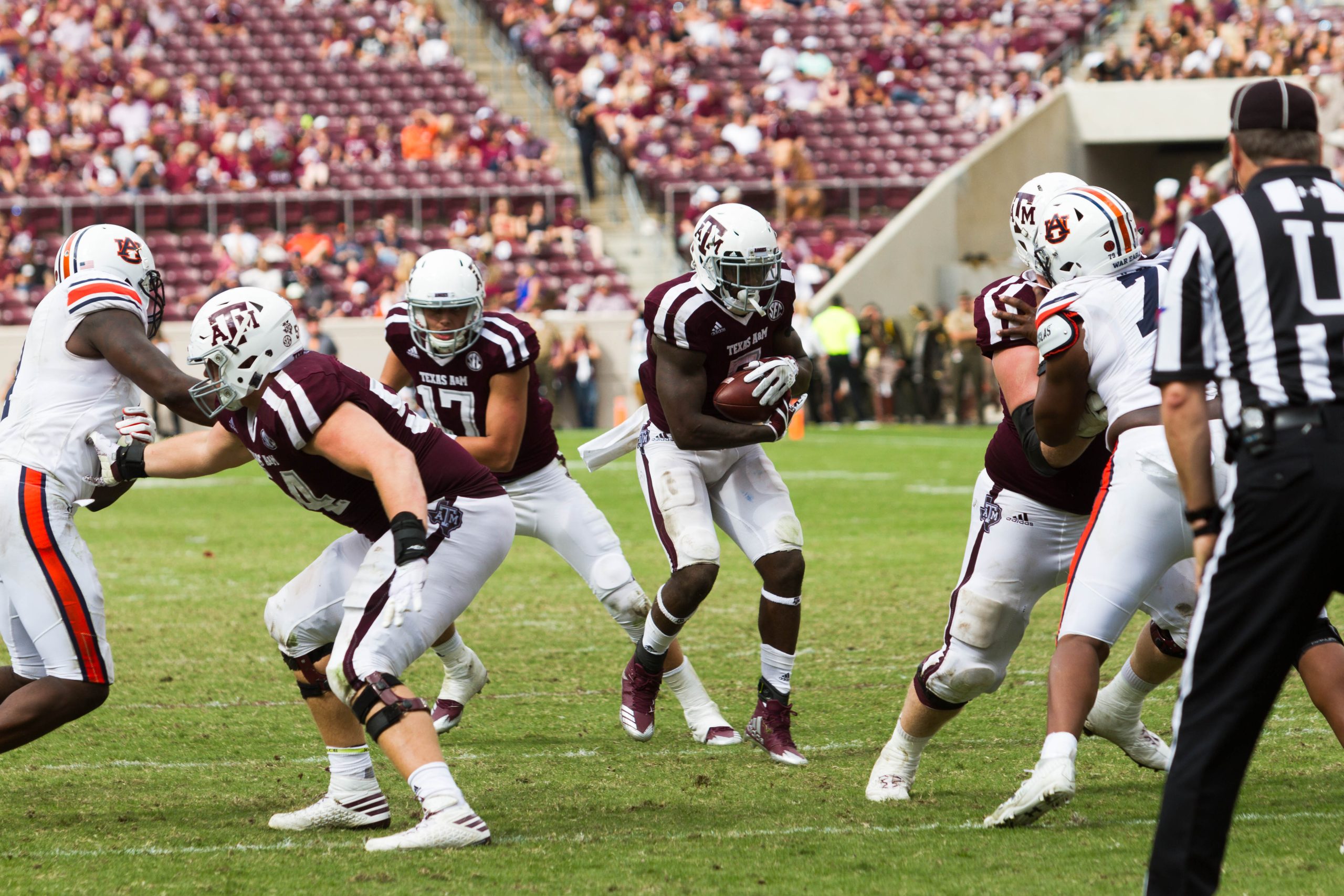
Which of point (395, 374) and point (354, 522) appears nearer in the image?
point (354, 522)

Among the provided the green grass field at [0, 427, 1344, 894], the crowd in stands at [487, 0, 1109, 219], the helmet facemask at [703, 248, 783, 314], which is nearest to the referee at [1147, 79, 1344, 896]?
the green grass field at [0, 427, 1344, 894]

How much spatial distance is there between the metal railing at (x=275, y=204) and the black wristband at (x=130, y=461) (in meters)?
18.4

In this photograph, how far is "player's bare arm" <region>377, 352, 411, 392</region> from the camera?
6020mm

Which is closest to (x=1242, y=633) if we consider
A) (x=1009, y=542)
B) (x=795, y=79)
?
(x=1009, y=542)

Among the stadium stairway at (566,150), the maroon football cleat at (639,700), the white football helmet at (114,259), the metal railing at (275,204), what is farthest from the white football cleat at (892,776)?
the metal railing at (275,204)

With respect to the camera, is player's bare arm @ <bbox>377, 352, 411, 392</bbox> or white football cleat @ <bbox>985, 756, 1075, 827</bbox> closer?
white football cleat @ <bbox>985, 756, 1075, 827</bbox>

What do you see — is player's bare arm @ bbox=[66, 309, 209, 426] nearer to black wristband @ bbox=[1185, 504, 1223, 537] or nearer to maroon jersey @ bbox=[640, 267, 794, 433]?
maroon jersey @ bbox=[640, 267, 794, 433]

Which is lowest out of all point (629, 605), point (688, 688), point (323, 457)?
point (688, 688)

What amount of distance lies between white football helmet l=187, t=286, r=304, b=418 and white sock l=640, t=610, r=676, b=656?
73.2 inches

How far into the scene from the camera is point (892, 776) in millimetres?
4676

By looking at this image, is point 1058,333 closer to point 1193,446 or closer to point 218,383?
point 1193,446

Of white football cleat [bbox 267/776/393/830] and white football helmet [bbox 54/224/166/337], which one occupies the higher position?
white football helmet [bbox 54/224/166/337]

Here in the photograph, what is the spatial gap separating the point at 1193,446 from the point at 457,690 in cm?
335

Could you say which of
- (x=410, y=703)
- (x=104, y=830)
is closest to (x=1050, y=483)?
(x=410, y=703)
